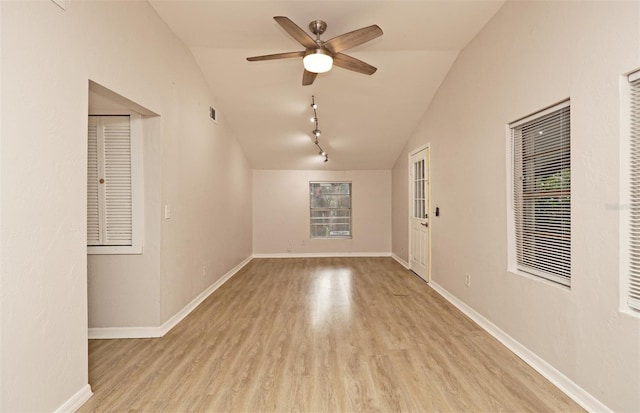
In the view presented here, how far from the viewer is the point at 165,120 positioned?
314 cm

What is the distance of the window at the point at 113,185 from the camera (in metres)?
2.96

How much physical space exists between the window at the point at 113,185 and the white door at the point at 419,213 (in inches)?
155

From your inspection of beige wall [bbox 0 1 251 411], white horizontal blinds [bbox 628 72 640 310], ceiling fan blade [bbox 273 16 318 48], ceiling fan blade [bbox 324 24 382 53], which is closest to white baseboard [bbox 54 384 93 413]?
beige wall [bbox 0 1 251 411]

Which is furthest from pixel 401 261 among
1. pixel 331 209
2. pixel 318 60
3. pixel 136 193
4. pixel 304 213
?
pixel 136 193

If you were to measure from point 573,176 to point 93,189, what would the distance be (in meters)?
3.86

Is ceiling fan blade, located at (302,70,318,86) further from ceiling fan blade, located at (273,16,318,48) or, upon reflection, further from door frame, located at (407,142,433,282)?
door frame, located at (407,142,433,282)

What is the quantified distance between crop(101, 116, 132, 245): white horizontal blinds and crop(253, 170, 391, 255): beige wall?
4.56m

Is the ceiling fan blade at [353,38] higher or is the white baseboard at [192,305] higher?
the ceiling fan blade at [353,38]

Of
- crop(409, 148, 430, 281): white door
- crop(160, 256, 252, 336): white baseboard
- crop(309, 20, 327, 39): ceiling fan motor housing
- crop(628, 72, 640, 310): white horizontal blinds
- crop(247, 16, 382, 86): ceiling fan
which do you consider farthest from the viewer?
crop(409, 148, 430, 281): white door

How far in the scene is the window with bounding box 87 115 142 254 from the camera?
2959mm

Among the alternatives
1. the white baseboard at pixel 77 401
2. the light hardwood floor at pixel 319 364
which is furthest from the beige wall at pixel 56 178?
the light hardwood floor at pixel 319 364

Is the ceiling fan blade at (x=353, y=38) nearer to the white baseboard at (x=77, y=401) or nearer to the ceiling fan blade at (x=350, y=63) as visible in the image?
the ceiling fan blade at (x=350, y=63)

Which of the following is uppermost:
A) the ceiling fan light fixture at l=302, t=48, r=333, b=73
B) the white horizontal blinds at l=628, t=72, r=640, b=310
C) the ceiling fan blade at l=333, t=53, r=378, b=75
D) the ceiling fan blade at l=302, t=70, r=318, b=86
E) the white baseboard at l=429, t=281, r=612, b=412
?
the ceiling fan blade at l=333, t=53, r=378, b=75

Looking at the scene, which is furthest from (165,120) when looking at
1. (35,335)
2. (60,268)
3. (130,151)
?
(35,335)
